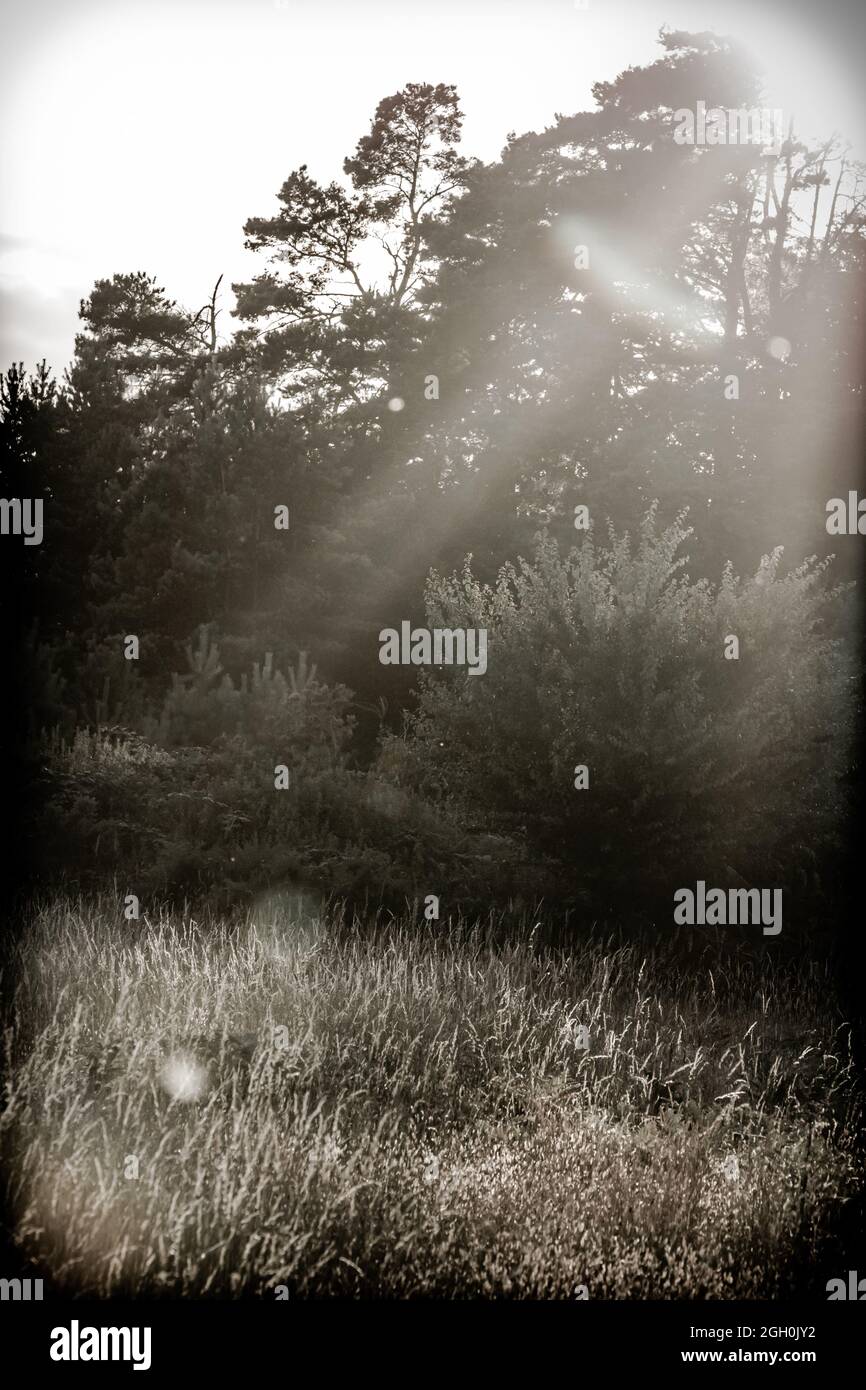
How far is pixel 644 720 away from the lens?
10.4 meters

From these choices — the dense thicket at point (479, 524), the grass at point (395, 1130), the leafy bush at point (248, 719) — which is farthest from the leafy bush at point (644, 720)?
the leafy bush at point (248, 719)

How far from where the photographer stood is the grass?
4434 millimetres

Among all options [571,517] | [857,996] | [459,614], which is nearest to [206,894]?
[459,614]

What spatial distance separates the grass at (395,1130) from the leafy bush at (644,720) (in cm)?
233

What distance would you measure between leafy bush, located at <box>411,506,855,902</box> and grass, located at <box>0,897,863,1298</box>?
2326 mm

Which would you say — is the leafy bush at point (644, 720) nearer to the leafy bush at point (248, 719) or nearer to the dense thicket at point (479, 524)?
the dense thicket at point (479, 524)

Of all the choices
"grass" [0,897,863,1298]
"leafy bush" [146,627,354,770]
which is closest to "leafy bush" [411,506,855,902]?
"grass" [0,897,863,1298]

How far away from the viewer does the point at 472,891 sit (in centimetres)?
1107

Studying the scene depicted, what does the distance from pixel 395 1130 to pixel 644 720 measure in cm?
566

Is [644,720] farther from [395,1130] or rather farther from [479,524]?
[479,524]

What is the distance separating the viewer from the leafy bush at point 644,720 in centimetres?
1051

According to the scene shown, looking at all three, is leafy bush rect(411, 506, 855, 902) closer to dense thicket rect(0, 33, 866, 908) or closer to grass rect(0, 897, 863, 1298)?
dense thicket rect(0, 33, 866, 908)
